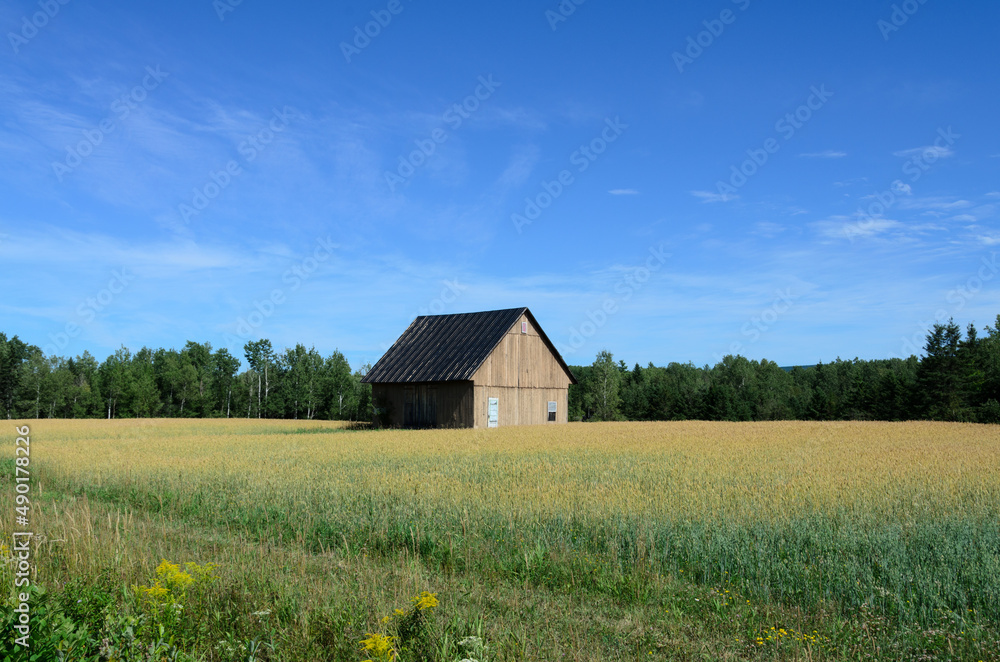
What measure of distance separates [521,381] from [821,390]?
155 ft

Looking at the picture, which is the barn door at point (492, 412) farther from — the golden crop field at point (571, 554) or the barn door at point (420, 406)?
the golden crop field at point (571, 554)

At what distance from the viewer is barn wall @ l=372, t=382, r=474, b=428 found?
124 ft

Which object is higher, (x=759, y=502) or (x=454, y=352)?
(x=454, y=352)

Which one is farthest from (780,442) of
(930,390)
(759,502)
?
(930,390)

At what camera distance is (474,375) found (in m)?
37.3

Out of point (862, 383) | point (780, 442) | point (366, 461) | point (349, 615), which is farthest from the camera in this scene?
point (862, 383)

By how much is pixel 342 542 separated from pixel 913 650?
23.3ft

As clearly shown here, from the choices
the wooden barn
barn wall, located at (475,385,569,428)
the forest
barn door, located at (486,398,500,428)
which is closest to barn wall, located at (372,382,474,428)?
the wooden barn

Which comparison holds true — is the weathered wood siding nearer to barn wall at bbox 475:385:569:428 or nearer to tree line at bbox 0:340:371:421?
barn wall at bbox 475:385:569:428

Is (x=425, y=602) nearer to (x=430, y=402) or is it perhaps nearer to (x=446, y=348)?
(x=430, y=402)

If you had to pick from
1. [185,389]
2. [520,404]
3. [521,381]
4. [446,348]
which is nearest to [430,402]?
[446,348]

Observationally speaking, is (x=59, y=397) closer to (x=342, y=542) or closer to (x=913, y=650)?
(x=342, y=542)

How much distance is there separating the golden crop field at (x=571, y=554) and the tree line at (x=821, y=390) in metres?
44.7

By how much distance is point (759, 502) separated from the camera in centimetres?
1020
